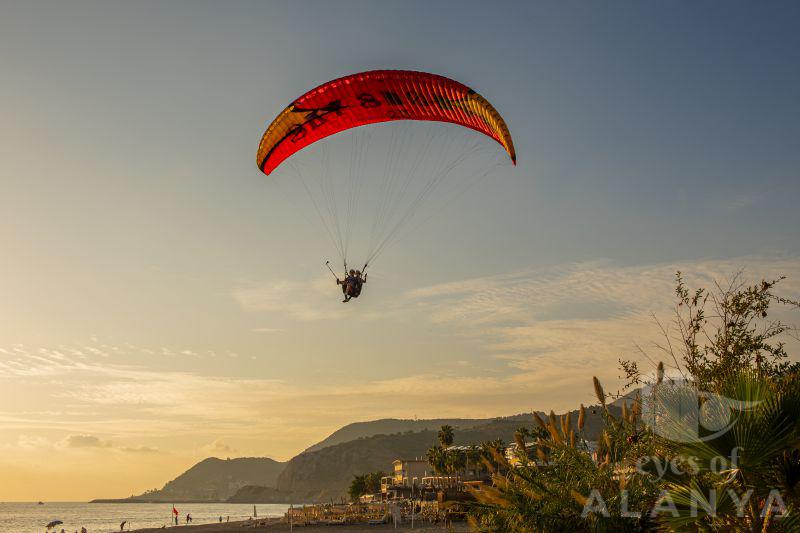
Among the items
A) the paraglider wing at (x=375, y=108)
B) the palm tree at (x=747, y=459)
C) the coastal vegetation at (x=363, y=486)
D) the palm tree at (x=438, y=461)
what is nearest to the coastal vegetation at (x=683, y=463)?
the palm tree at (x=747, y=459)

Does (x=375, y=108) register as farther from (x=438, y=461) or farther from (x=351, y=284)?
(x=438, y=461)

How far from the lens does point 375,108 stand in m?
23.8

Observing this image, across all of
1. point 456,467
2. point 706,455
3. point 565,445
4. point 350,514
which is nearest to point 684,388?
point 706,455

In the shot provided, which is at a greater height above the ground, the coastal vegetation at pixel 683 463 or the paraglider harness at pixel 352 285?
the paraglider harness at pixel 352 285

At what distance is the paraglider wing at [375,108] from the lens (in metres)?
22.4

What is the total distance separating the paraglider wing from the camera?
22.4 metres

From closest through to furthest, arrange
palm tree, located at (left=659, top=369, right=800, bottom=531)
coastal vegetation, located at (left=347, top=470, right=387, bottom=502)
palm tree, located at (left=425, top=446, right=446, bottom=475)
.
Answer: palm tree, located at (left=659, top=369, right=800, bottom=531)
palm tree, located at (left=425, top=446, right=446, bottom=475)
coastal vegetation, located at (left=347, top=470, right=387, bottom=502)

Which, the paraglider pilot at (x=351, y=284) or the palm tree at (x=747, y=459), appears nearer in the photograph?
the palm tree at (x=747, y=459)

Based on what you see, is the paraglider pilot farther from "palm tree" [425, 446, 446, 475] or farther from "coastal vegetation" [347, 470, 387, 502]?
"coastal vegetation" [347, 470, 387, 502]

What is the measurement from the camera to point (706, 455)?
7.73 m

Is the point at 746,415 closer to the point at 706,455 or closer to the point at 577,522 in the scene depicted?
the point at 706,455

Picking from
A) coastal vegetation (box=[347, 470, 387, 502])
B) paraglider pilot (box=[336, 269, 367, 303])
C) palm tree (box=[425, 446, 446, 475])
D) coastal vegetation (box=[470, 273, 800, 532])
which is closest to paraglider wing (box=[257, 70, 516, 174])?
paraglider pilot (box=[336, 269, 367, 303])

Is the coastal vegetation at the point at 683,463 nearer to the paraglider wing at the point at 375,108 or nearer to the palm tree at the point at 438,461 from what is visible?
the paraglider wing at the point at 375,108

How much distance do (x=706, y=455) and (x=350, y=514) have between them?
67979 millimetres
